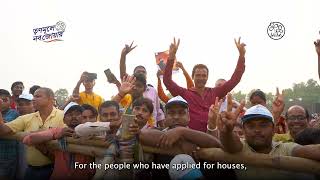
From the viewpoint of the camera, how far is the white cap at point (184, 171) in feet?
10.2

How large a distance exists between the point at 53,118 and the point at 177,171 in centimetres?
274

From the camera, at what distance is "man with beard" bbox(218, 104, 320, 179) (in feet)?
9.73

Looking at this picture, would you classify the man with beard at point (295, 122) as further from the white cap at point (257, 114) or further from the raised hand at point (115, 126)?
the raised hand at point (115, 126)

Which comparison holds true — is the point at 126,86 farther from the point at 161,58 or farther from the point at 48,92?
the point at 161,58

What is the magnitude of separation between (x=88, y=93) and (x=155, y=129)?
14.2 feet

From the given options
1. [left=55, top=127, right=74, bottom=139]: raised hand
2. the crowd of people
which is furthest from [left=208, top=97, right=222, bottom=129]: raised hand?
[left=55, top=127, right=74, bottom=139]: raised hand

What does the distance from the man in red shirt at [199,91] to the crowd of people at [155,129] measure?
1 centimetres

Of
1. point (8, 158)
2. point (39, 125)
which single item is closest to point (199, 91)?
point (39, 125)

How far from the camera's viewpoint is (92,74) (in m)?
8.01

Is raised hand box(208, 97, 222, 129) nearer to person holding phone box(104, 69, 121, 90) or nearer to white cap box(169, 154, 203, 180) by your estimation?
white cap box(169, 154, 203, 180)

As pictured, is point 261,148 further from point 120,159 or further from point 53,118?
point 53,118

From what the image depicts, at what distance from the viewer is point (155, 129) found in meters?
3.80

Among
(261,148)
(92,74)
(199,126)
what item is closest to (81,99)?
(92,74)

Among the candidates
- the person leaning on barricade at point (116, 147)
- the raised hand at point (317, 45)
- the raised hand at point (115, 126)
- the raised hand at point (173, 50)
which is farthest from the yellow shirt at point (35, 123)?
the raised hand at point (317, 45)
